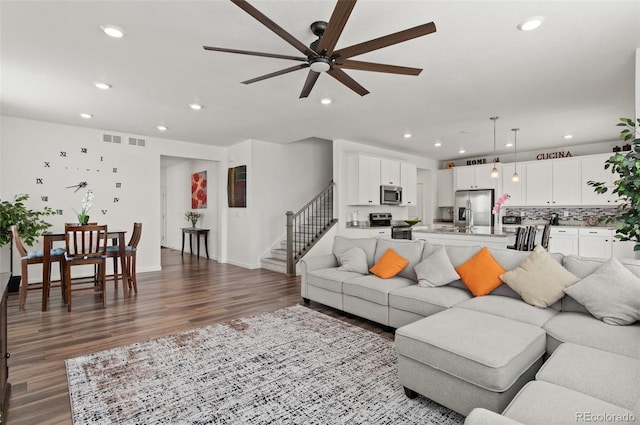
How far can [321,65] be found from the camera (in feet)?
8.10

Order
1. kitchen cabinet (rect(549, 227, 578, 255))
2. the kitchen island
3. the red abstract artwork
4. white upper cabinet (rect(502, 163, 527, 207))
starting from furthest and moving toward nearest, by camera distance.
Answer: the red abstract artwork → white upper cabinet (rect(502, 163, 527, 207)) → kitchen cabinet (rect(549, 227, 578, 255)) → the kitchen island

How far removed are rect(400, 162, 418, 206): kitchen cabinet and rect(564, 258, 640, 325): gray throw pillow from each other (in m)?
5.30

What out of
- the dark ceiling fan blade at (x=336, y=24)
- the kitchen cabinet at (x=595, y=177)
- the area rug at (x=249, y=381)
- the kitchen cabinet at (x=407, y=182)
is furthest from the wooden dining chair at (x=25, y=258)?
the kitchen cabinet at (x=595, y=177)

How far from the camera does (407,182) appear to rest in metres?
7.83

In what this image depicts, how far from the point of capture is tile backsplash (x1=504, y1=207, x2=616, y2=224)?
6943mm

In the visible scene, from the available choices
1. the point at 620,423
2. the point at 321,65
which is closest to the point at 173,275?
the point at 321,65

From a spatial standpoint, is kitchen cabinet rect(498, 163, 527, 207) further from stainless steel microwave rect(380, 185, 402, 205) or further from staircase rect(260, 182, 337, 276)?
staircase rect(260, 182, 337, 276)

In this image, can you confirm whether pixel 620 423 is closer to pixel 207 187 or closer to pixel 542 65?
pixel 542 65

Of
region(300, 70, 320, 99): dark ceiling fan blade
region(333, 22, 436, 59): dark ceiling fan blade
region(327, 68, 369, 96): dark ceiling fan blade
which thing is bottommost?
region(333, 22, 436, 59): dark ceiling fan blade

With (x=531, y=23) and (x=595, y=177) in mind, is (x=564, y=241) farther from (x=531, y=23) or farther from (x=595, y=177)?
(x=531, y=23)

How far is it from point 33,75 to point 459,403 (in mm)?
4897

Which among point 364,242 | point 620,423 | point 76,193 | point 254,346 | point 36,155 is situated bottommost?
point 254,346

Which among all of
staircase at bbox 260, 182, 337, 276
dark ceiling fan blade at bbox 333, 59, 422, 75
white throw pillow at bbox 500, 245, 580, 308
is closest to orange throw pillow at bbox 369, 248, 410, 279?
white throw pillow at bbox 500, 245, 580, 308

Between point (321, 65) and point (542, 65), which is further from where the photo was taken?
point (542, 65)
